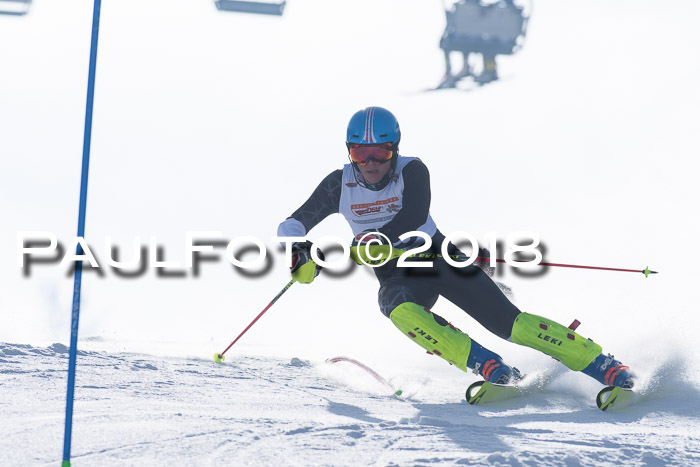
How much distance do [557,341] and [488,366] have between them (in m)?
0.49

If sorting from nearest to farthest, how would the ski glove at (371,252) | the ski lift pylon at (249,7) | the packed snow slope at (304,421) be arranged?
the packed snow slope at (304,421) → the ski glove at (371,252) → the ski lift pylon at (249,7)

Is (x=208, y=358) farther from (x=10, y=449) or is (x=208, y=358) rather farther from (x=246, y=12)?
(x=246, y=12)

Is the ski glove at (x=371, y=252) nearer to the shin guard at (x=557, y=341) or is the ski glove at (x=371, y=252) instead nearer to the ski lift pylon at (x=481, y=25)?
the shin guard at (x=557, y=341)

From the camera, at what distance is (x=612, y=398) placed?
392 centimetres

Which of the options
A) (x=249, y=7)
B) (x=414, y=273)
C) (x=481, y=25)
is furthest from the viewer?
(x=481, y=25)

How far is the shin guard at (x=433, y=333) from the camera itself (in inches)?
160

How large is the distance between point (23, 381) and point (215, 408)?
136 centimetres

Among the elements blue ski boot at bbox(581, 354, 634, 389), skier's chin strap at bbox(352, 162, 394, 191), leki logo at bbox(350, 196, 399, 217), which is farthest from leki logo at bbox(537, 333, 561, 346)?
skier's chin strap at bbox(352, 162, 394, 191)

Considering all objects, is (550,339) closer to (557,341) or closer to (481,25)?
(557,341)

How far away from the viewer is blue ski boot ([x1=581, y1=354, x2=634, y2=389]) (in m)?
4.09

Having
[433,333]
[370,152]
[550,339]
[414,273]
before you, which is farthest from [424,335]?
[370,152]

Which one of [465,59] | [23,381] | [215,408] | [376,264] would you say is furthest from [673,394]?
[465,59]

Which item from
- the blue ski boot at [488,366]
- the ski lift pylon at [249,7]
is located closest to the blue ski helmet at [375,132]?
the blue ski boot at [488,366]

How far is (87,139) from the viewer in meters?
2.54
